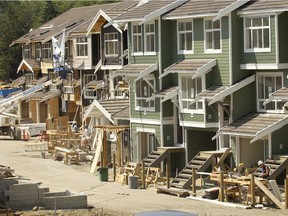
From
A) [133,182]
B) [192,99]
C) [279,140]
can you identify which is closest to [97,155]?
[133,182]

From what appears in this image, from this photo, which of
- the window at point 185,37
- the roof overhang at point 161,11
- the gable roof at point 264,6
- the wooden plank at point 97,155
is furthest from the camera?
the wooden plank at point 97,155

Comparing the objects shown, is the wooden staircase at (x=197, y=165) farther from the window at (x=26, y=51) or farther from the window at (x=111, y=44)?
the window at (x=26, y=51)

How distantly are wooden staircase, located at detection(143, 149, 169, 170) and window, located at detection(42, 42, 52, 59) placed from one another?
115 feet

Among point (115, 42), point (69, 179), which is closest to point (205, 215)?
point (69, 179)

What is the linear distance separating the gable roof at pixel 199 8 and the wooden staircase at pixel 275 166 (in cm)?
693

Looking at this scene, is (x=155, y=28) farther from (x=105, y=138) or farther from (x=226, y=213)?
(x=226, y=213)

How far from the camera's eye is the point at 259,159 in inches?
1615

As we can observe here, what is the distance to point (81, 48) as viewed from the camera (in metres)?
68.5

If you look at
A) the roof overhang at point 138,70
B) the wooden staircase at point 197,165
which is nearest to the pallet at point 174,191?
the wooden staircase at point 197,165

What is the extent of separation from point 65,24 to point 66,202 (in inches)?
1719

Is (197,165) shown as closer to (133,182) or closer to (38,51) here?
(133,182)

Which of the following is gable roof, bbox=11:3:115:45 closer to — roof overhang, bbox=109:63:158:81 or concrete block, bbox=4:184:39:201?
roof overhang, bbox=109:63:158:81

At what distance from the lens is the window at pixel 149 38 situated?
149ft

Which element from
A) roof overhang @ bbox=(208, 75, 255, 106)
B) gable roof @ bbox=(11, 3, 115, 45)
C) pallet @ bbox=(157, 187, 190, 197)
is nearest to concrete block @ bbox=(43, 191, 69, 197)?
pallet @ bbox=(157, 187, 190, 197)
